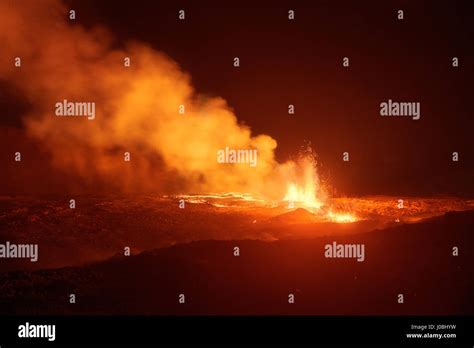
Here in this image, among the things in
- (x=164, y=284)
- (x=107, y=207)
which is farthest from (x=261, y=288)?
(x=107, y=207)

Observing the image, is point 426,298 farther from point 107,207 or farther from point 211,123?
point 211,123

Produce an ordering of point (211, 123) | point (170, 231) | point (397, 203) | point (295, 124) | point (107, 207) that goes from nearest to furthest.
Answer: point (170, 231), point (107, 207), point (397, 203), point (211, 123), point (295, 124)

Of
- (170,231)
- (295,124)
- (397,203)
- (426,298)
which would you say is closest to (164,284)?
(170,231)

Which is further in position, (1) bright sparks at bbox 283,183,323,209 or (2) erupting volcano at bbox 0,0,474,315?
(1) bright sparks at bbox 283,183,323,209

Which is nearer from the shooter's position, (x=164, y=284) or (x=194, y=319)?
(x=194, y=319)

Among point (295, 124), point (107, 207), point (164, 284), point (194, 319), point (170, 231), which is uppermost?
point (295, 124)

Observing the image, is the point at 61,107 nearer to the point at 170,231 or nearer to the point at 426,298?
the point at 170,231

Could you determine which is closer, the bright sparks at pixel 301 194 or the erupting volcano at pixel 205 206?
the erupting volcano at pixel 205 206

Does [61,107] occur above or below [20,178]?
above

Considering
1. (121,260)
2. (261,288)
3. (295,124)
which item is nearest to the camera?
(261,288)
